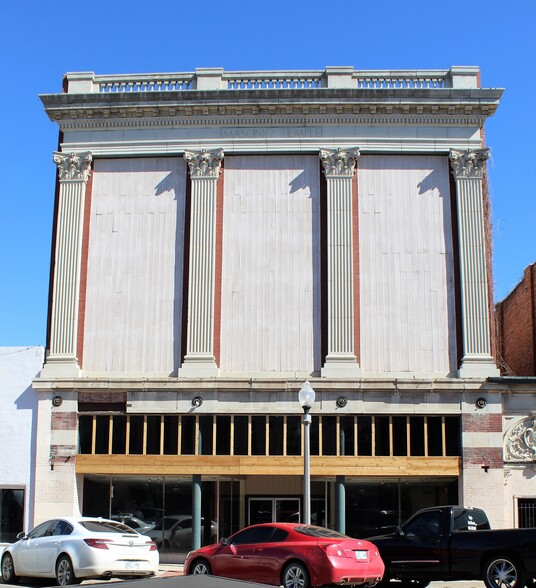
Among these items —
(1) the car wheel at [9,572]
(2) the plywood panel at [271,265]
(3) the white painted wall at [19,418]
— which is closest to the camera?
(1) the car wheel at [9,572]

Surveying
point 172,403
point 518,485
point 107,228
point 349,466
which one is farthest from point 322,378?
point 107,228

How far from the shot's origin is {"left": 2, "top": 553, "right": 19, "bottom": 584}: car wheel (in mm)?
22364

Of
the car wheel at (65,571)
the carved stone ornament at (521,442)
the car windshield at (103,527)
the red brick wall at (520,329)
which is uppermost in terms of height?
the red brick wall at (520,329)

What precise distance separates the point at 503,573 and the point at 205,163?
17758mm

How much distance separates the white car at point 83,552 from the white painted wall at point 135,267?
391 inches

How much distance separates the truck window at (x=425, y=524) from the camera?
20188mm

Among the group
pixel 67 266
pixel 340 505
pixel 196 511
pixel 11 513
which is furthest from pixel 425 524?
pixel 67 266

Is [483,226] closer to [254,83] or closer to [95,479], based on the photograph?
[254,83]

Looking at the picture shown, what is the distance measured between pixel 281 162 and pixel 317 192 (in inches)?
65.0

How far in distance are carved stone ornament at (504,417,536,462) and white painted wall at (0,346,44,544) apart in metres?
15.3

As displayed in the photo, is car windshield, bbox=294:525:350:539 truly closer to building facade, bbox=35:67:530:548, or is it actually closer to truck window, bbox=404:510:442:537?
truck window, bbox=404:510:442:537

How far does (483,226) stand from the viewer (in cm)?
3109

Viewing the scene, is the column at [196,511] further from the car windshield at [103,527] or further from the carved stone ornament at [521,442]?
the carved stone ornament at [521,442]

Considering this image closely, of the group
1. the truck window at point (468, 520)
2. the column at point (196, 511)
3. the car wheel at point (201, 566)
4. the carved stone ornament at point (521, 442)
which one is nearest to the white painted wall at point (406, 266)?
the carved stone ornament at point (521, 442)
